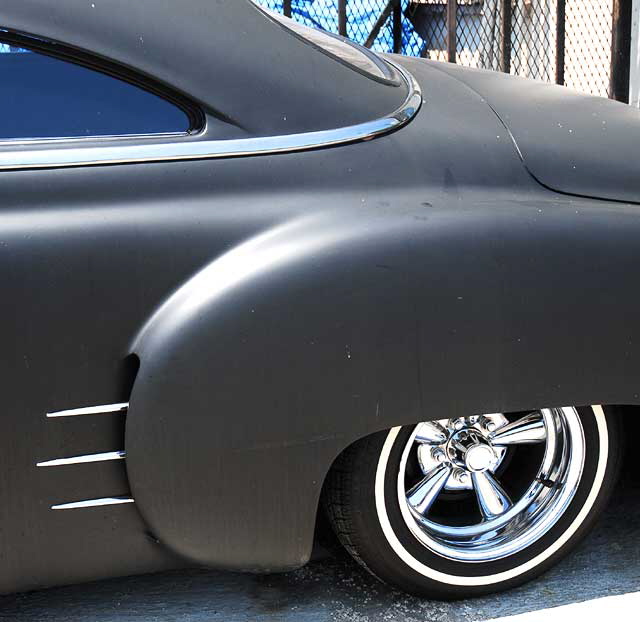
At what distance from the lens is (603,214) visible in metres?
2.08

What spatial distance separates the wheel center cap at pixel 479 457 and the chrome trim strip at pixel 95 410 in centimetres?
89

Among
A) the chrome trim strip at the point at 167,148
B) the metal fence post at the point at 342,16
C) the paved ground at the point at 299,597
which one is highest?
the metal fence post at the point at 342,16

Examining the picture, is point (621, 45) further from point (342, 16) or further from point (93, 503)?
point (93, 503)

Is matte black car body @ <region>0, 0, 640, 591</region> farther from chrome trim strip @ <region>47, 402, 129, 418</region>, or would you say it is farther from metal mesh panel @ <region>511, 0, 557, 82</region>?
metal mesh panel @ <region>511, 0, 557, 82</region>

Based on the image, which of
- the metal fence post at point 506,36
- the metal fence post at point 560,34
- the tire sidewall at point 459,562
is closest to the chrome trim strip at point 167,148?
the tire sidewall at point 459,562

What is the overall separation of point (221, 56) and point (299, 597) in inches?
52.2

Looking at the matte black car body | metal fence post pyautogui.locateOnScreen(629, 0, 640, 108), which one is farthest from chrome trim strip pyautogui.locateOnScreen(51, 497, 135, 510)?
metal fence post pyautogui.locateOnScreen(629, 0, 640, 108)

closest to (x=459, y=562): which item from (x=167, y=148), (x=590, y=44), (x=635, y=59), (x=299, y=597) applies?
(x=299, y=597)

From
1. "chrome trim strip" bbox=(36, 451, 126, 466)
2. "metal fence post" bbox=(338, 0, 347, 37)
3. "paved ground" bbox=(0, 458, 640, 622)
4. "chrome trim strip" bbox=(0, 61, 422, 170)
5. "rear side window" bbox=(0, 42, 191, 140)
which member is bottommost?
"paved ground" bbox=(0, 458, 640, 622)

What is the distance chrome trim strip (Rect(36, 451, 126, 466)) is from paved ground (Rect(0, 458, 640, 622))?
593mm

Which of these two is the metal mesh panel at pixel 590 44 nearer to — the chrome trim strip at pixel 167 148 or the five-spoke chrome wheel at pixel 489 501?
the five-spoke chrome wheel at pixel 489 501

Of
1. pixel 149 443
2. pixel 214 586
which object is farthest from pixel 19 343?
pixel 214 586

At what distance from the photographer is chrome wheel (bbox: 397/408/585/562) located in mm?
2314

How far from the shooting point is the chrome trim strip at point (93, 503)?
6.27 feet
